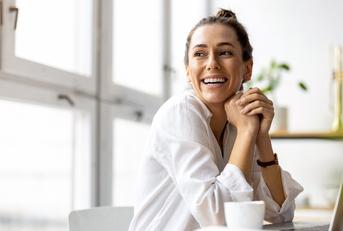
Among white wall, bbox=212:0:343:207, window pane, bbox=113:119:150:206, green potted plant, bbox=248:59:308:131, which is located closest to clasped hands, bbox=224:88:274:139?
window pane, bbox=113:119:150:206

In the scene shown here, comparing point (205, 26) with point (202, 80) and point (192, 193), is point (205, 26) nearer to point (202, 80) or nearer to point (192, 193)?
point (202, 80)

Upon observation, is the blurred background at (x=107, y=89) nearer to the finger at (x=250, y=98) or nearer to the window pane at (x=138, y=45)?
the window pane at (x=138, y=45)

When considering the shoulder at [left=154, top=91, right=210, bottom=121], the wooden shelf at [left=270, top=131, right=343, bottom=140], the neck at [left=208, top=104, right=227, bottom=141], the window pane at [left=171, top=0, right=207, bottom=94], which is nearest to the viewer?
the shoulder at [left=154, top=91, right=210, bottom=121]

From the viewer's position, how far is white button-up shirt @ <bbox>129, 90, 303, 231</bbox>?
4.91 ft

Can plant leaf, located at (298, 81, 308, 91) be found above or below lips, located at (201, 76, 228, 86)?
above

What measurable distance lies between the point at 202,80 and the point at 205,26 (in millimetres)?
134

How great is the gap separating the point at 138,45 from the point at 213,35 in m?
1.89

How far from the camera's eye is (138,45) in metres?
3.57

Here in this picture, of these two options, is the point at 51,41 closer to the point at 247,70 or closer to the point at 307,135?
the point at 247,70

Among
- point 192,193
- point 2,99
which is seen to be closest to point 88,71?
point 2,99

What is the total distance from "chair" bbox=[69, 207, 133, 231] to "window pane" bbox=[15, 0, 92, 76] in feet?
2.46

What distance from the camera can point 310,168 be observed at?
13.5 ft

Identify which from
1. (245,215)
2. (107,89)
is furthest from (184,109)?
(107,89)

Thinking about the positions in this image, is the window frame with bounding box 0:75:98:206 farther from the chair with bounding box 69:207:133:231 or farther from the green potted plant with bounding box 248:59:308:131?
the green potted plant with bounding box 248:59:308:131
